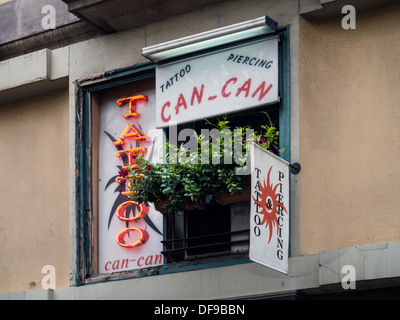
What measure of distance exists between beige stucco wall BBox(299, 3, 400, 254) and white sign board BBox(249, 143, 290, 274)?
0.46 m

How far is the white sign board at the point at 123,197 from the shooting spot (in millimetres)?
13906

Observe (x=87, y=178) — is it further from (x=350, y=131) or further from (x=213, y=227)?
(x=350, y=131)

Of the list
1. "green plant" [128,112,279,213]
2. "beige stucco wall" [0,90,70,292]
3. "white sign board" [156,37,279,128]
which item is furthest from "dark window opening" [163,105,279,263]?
"beige stucco wall" [0,90,70,292]

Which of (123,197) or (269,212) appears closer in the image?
(269,212)

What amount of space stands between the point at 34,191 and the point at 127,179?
1613 millimetres

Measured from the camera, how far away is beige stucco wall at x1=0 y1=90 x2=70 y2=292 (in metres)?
14.6

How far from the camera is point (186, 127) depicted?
13.8 metres

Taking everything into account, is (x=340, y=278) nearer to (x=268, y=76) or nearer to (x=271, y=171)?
(x=271, y=171)

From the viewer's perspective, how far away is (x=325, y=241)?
1251 centimetres

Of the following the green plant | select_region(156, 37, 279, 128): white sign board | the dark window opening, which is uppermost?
select_region(156, 37, 279, 128): white sign board

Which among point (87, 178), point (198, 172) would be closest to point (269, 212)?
point (198, 172)

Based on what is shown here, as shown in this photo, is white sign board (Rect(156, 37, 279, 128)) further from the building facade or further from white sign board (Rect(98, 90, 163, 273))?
white sign board (Rect(98, 90, 163, 273))

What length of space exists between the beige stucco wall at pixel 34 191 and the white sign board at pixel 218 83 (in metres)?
1.84
